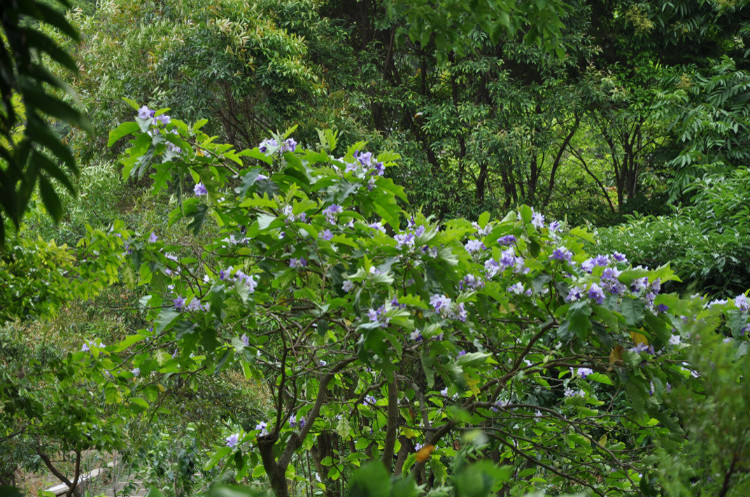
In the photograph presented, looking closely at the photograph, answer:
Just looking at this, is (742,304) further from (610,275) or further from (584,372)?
(584,372)

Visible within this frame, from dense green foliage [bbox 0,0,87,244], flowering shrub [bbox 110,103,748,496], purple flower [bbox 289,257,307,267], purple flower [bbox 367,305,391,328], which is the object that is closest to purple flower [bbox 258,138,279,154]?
flowering shrub [bbox 110,103,748,496]

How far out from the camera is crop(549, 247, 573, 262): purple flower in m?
2.07

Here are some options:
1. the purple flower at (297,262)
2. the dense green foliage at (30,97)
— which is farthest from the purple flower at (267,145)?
the dense green foliage at (30,97)

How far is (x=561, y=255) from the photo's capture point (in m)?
2.07

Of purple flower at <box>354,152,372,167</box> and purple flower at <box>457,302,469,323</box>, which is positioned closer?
purple flower at <box>457,302,469,323</box>

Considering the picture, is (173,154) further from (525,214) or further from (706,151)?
(706,151)

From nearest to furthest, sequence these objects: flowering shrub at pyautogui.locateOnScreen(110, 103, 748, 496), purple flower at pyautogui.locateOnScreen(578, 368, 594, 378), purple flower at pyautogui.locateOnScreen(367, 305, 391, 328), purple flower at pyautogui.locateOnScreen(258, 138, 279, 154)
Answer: purple flower at pyautogui.locateOnScreen(367, 305, 391, 328) → flowering shrub at pyautogui.locateOnScreen(110, 103, 748, 496) → purple flower at pyautogui.locateOnScreen(258, 138, 279, 154) → purple flower at pyautogui.locateOnScreen(578, 368, 594, 378)

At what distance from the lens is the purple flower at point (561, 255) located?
2.07m

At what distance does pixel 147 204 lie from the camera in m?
7.52

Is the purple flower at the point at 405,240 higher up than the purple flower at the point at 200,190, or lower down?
lower down

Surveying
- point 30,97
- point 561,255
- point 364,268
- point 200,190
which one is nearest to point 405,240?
point 364,268

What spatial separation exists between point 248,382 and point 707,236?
4.13 meters

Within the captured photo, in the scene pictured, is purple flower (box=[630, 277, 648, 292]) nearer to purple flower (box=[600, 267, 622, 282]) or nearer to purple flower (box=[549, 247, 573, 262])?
purple flower (box=[600, 267, 622, 282])

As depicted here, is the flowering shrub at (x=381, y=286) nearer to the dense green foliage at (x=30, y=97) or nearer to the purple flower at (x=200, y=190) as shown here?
the purple flower at (x=200, y=190)
